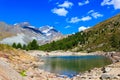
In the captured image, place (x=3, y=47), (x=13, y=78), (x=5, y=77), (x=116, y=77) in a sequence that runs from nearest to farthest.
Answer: (x=5, y=77)
(x=13, y=78)
(x=116, y=77)
(x=3, y=47)

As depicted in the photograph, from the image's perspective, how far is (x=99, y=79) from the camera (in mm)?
51312

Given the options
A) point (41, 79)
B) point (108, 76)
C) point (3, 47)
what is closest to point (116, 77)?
point (108, 76)

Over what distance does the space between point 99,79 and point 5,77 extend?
32.2 metres

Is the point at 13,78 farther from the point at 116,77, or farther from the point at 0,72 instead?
the point at 116,77

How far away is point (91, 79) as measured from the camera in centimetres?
5300

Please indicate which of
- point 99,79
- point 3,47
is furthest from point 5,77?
point 3,47

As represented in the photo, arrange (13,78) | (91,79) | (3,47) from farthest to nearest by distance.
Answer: (3,47), (91,79), (13,78)

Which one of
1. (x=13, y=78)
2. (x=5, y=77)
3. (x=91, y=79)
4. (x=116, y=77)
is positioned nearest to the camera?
(x=5, y=77)

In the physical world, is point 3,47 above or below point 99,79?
above

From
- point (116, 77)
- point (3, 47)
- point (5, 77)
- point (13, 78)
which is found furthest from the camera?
point (3, 47)

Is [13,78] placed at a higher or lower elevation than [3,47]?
lower

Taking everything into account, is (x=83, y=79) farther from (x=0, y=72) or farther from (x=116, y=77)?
(x=0, y=72)

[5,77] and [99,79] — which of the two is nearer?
[5,77]

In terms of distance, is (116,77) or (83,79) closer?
(116,77)
